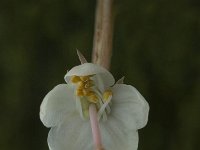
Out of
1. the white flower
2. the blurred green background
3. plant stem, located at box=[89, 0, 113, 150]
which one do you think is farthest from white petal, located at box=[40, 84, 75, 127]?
the blurred green background

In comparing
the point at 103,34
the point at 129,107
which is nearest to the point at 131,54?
the point at 103,34

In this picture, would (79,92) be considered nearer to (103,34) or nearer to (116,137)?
(116,137)

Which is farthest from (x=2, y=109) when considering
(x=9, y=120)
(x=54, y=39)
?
(x=54, y=39)

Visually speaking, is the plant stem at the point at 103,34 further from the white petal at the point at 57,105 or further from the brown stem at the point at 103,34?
the white petal at the point at 57,105

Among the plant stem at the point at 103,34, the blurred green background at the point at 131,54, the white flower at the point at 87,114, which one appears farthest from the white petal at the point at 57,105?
the blurred green background at the point at 131,54

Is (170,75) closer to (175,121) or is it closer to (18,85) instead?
(175,121)

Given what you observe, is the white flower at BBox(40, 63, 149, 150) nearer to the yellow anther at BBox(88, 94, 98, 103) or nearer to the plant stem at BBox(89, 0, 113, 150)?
the yellow anther at BBox(88, 94, 98, 103)
